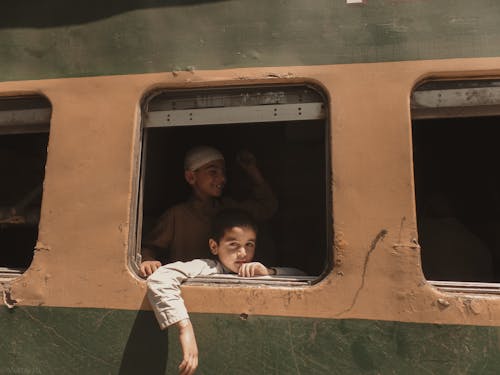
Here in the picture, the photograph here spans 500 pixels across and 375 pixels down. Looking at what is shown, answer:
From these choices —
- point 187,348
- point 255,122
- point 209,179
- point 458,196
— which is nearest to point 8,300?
point 187,348

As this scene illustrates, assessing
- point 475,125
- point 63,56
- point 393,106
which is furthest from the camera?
point 475,125

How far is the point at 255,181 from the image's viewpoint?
2.73 m

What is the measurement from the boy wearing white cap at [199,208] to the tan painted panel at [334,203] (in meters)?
0.45

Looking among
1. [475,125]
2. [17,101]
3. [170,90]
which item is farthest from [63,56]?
[475,125]

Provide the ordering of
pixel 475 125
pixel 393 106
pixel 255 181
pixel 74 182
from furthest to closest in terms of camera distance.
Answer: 1. pixel 475 125
2. pixel 255 181
3. pixel 74 182
4. pixel 393 106

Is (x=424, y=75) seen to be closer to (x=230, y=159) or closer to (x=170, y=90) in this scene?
(x=170, y=90)

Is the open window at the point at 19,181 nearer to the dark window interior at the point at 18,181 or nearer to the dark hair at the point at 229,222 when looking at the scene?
the dark window interior at the point at 18,181

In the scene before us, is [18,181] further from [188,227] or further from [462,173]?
[462,173]

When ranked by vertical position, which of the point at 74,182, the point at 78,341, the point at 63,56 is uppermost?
the point at 63,56

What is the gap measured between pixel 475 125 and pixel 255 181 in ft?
6.52

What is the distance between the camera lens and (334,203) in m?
1.91

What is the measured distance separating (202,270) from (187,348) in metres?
0.38

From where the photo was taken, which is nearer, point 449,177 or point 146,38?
point 146,38

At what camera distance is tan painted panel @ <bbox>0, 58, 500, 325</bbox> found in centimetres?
181
